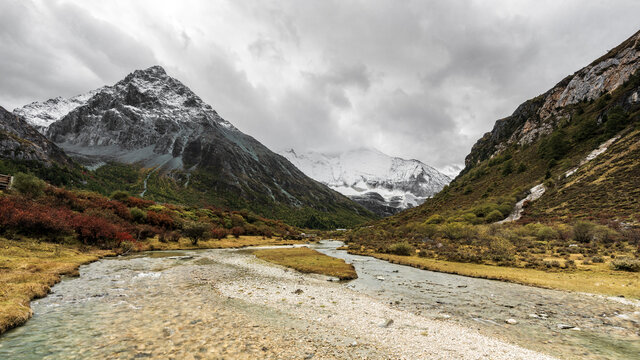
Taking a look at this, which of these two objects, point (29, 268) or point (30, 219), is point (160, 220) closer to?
point (30, 219)

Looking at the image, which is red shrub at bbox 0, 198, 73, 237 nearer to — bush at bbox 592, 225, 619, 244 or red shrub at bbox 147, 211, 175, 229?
red shrub at bbox 147, 211, 175, 229

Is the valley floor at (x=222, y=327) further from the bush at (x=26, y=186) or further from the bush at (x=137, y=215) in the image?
the bush at (x=137, y=215)

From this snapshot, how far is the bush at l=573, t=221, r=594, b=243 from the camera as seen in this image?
4444cm

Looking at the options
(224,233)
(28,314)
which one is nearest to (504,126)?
(224,233)

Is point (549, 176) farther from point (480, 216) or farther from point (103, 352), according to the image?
point (103, 352)

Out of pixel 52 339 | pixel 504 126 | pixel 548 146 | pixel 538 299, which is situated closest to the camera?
pixel 52 339

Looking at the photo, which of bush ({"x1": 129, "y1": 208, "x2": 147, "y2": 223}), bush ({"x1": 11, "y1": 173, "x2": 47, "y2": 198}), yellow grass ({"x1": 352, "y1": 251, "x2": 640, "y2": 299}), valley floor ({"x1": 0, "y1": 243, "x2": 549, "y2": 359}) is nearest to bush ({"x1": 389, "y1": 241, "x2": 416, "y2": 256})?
yellow grass ({"x1": 352, "y1": 251, "x2": 640, "y2": 299})

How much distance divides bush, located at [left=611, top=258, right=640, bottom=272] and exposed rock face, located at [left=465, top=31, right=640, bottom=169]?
119910 millimetres

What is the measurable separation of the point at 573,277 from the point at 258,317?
104 feet

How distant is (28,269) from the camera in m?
18.2

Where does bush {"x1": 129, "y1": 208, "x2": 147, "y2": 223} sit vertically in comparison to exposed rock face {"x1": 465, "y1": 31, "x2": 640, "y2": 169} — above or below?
below

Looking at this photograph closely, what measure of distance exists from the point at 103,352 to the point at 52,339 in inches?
107

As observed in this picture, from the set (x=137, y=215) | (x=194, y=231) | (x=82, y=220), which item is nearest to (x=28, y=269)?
(x=82, y=220)

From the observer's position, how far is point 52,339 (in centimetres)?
955
